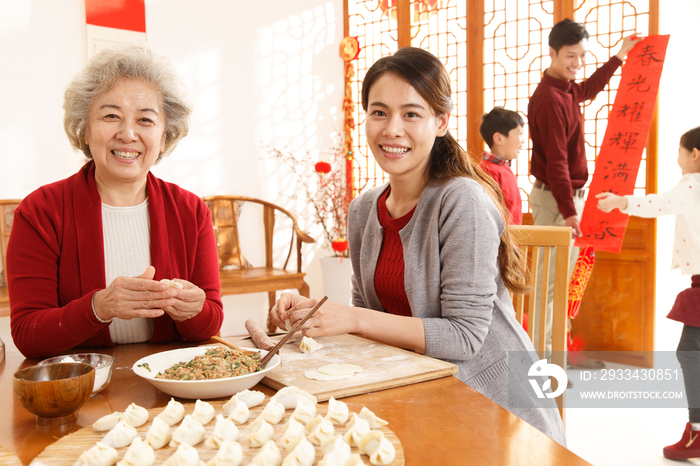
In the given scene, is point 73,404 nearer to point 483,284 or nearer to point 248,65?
point 483,284

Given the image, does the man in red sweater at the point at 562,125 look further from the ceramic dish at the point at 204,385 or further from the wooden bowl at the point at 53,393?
the wooden bowl at the point at 53,393

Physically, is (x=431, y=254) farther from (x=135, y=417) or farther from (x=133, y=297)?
(x=135, y=417)

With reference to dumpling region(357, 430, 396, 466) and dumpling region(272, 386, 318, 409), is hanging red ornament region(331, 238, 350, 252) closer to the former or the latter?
dumpling region(272, 386, 318, 409)

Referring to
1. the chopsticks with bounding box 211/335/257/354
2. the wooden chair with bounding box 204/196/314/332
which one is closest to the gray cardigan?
the chopsticks with bounding box 211/335/257/354

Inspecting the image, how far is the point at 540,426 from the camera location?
56.9 inches

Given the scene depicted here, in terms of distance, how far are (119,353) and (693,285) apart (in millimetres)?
2564

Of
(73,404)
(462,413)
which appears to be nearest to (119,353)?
(73,404)

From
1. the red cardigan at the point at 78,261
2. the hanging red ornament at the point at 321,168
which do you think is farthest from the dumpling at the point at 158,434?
the hanging red ornament at the point at 321,168

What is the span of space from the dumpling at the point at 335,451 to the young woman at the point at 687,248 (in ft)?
7.80

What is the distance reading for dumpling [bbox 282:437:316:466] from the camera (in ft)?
2.34

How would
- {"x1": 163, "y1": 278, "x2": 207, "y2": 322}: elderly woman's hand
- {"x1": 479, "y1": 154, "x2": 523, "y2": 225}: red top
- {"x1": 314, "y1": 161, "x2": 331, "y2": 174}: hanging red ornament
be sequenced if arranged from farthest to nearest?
{"x1": 314, "y1": 161, "x2": 331, "y2": 174}: hanging red ornament → {"x1": 479, "y1": 154, "x2": 523, "y2": 225}: red top → {"x1": 163, "y1": 278, "x2": 207, "y2": 322}: elderly woman's hand

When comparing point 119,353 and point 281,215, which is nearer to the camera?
point 119,353

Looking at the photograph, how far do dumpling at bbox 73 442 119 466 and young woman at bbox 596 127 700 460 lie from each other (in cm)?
258

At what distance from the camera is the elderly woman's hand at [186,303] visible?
1.37m
